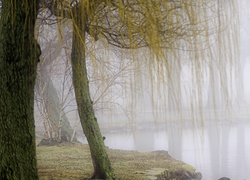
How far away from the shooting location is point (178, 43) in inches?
24.4

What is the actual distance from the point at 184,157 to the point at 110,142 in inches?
19.3

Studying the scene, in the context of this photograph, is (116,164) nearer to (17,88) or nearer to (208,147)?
(208,147)

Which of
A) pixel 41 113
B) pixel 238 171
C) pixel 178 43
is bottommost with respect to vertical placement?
pixel 238 171

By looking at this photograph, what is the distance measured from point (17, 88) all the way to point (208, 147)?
1690mm

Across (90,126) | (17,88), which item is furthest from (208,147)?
(17,88)

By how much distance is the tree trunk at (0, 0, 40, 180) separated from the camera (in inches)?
23.2

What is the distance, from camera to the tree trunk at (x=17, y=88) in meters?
0.59

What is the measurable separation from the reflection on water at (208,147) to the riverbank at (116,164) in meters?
0.10

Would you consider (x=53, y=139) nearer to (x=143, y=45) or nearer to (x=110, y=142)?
(x=110, y=142)

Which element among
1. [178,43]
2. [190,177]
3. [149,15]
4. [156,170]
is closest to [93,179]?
[156,170]

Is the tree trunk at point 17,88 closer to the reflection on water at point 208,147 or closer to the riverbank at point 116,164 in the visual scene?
the riverbank at point 116,164

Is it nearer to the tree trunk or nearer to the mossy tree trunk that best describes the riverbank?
the mossy tree trunk

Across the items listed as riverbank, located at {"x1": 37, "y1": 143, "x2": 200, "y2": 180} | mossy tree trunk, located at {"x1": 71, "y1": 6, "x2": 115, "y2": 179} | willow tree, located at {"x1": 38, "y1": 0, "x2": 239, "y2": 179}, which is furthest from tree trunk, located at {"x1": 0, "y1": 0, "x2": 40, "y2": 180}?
riverbank, located at {"x1": 37, "y1": 143, "x2": 200, "y2": 180}

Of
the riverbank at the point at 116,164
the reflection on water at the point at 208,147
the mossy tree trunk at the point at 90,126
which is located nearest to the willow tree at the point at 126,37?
the mossy tree trunk at the point at 90,126
